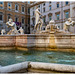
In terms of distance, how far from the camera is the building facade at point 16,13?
28641 millimetres

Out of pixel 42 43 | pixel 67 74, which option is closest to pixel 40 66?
pixel 67 74

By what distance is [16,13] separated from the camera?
32.4m

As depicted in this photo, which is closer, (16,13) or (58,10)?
(58,10)

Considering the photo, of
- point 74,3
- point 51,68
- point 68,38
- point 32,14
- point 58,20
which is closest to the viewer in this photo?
point 51,68

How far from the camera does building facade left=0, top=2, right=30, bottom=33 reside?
28.6 metres

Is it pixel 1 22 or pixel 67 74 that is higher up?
pixel 1 22

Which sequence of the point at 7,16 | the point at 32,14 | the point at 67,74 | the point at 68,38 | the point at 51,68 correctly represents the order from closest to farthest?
1. the point at 67,74
2. the point at 51,68
3. the point at 68,38
4. the point at 7,16
5. the point at 32,14

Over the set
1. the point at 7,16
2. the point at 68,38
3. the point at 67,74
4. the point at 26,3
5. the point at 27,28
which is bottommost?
the point at 67,74

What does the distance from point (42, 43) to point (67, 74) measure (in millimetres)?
3791

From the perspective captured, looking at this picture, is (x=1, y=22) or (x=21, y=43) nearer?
(x=21, y=43)

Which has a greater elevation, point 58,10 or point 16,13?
point 16,13

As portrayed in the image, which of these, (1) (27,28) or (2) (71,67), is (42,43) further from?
(1) (27,28)

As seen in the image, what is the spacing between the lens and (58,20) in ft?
90.5

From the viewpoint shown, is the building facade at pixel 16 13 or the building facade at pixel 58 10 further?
the building facade at pixel 16 13
